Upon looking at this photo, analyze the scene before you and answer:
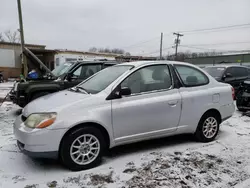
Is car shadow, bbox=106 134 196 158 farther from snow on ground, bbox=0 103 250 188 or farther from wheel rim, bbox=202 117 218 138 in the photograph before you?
wheel rim, bbox=202 117 218 138

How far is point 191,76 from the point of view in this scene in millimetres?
4574

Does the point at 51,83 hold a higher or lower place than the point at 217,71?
lower

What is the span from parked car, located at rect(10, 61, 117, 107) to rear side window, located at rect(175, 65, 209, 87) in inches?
138

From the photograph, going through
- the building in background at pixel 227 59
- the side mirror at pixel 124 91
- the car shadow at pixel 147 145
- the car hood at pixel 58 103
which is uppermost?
the building in background at pixel 227 59

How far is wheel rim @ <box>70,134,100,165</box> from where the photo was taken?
3.32 m

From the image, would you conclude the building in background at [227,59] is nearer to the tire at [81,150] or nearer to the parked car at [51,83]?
the parked car at [51,83]

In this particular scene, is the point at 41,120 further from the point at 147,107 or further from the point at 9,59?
the point at 9,59

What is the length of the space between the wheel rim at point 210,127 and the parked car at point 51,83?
3.94 meters

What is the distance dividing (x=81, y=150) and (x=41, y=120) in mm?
719

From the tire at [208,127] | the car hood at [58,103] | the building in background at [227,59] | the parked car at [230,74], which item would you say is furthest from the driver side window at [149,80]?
the building in background at [227,59]

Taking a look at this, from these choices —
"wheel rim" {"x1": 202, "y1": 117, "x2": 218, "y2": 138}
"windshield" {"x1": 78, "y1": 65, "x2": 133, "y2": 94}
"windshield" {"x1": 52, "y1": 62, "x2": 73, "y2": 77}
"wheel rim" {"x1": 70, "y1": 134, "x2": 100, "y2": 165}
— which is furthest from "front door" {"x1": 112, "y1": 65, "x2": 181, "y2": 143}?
"windshield" {"x1": 52, "y1": 62, "x2": 73, "y2": 77}

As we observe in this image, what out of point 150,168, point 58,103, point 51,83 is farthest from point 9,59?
point 150,168

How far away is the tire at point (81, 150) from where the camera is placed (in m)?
3.24

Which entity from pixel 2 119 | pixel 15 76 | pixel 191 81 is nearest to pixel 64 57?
pixel 15 76
